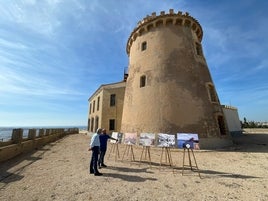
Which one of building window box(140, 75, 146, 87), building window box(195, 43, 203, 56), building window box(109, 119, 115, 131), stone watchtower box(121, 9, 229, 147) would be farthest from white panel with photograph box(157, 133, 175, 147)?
building window box(109, 119, 115, 131)

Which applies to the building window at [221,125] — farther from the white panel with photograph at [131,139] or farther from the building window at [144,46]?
the building window at [144,46]

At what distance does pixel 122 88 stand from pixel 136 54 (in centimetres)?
620

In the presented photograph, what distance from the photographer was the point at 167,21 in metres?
16.0

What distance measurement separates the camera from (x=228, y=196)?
4.23m

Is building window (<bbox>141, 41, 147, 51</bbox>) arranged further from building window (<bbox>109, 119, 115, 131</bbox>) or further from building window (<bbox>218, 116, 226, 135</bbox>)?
building window (<bbox>109, 119, 115, 131</bbox>)

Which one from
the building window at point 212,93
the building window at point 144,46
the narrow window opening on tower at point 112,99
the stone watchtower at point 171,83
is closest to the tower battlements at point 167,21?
the stone watchtower at point 171,83

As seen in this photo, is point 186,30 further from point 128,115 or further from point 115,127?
point 115,127

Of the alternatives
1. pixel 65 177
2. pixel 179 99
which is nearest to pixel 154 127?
pixel 179 99

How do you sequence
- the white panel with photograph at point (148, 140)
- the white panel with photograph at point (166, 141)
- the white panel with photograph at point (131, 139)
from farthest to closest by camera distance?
the white panel with photograph at point (131, 139) < the white panel with photograph at point (148, 140) < the white panel with photograph at point (166, 141)

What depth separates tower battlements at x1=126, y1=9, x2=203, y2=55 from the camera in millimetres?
15781

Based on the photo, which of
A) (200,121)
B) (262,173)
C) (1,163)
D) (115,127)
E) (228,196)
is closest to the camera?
(228,196)

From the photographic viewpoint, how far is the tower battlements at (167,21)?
1578cm

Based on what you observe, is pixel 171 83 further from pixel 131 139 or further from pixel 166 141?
pixel 166 141

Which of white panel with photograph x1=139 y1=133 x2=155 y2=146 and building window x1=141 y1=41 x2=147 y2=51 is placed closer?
white panel with photograph x1=139 y1=133 x2=155 y2=146
